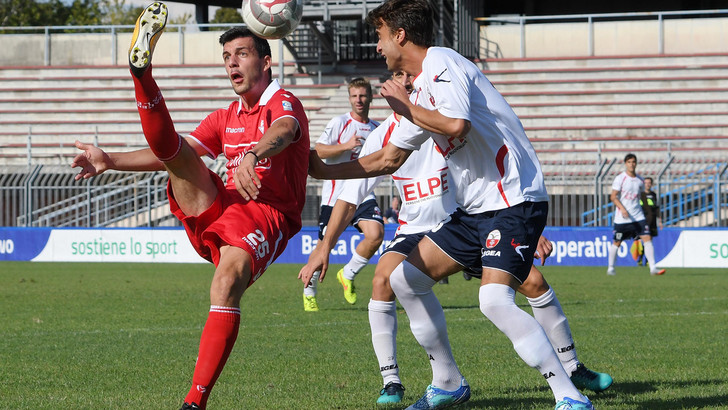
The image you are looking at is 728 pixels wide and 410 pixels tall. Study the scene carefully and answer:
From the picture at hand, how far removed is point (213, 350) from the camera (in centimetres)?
508

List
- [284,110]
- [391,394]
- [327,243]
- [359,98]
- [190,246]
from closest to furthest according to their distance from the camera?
[284,110] → [391,394] → [327,243] → [359,98] → [190,246]

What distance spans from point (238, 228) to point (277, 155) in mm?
574

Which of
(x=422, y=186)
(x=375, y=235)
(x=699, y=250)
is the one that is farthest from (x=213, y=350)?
(x=699, y=250)

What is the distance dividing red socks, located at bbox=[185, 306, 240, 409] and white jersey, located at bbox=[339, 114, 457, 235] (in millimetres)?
2506

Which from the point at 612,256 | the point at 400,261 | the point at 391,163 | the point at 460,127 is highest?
the point at 460,127

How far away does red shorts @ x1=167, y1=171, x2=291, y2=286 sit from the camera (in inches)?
214

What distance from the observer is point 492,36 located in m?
32.8

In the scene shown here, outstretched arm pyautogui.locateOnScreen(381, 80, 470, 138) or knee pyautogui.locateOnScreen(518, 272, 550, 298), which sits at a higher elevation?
outstretched arm pyautogui.locateOnScreen(381, 80, 470, 138)

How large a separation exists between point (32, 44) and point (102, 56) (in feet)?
8.96

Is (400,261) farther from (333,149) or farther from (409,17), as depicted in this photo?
(333,149)

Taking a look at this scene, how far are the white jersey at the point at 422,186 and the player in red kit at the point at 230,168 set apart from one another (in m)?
1.69

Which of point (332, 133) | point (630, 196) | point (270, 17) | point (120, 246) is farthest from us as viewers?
point (120, 246)

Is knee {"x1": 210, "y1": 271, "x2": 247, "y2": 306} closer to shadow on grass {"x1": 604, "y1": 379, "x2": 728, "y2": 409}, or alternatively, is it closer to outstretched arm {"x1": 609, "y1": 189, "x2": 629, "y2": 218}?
shadow on grass {"x1": 604, "y1": 379, "x2": 728, "y2": 409}

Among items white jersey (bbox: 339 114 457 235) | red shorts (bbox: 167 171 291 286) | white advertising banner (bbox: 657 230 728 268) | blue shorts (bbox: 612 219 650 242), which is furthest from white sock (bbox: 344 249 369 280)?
white advertising banner (bbox: 657 230 728 268)
